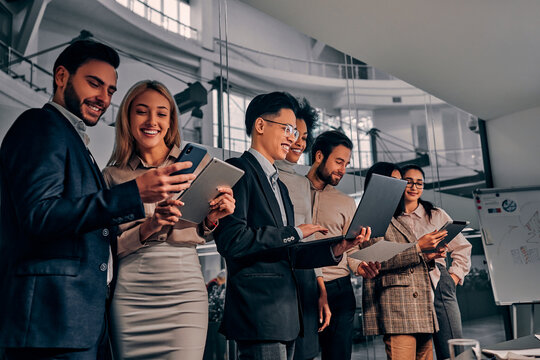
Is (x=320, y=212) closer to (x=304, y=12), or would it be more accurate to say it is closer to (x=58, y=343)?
(x=304, y=12)

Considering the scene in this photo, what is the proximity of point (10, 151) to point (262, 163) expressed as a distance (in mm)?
993

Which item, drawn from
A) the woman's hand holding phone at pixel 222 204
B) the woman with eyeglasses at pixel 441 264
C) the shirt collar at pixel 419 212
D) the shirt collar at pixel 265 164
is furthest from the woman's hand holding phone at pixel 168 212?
the shirt collar at pixel 419 212

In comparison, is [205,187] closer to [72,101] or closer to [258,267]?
[258,267]

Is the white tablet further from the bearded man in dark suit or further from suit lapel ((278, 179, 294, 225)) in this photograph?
suit lapel ((278, 179, 294, 225))

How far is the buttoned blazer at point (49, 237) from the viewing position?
1170mm

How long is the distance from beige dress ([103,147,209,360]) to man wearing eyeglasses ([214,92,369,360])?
140 mm

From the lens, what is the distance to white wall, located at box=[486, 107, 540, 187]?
4754mm

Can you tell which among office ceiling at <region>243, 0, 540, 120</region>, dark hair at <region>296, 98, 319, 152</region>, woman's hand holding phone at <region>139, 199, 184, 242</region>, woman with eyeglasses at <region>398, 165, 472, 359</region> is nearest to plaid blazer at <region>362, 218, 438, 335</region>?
woman with eyeglasses at <region>398, 165, 472, 359</region>

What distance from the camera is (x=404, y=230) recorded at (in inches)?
114

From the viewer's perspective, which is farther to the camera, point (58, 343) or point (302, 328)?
point (302, 328)

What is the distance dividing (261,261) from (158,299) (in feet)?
1.37

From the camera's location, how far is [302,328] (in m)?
1.77

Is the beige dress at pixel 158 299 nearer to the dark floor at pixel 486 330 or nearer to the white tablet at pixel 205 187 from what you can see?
the white tablet at pixel 205 187

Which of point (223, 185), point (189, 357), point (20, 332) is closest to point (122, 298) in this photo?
point (189, 357)
